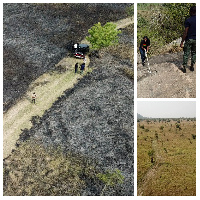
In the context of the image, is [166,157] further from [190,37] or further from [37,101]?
[37,101]

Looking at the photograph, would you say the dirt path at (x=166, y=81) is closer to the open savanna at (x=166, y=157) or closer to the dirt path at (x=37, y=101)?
the open savanna at (x=166, y=157)

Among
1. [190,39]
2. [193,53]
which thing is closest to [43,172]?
[193,53]

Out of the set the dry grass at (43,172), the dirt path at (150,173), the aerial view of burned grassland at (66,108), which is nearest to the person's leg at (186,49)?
the dirt path at (150,173)

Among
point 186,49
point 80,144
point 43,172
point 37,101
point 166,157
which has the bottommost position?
point 43,172

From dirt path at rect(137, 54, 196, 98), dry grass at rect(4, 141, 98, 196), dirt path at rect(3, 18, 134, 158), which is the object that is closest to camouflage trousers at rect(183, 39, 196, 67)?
dirt path at rect(137, 54, 196, 98)

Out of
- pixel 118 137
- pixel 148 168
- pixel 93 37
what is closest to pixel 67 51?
pixel 93 37

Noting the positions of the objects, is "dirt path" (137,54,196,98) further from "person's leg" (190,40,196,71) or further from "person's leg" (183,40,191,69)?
"person's leg" (183,40,191,69)

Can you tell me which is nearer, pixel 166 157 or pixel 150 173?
pixel 150 173
